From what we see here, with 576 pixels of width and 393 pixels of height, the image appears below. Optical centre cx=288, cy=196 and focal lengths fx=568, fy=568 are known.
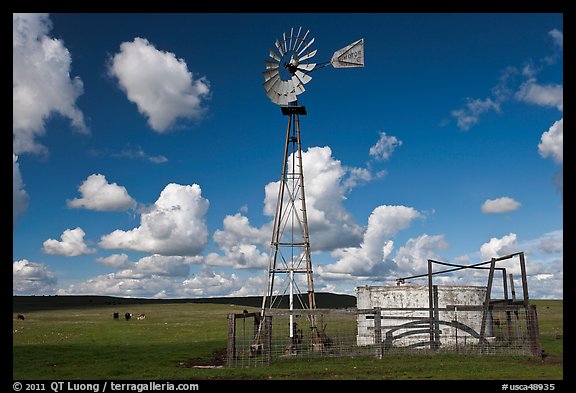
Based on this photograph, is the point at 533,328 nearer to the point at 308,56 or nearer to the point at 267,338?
the point at 267,338

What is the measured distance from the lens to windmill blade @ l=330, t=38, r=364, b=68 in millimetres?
33031

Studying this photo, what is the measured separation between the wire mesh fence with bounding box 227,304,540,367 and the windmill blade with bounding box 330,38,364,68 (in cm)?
1407

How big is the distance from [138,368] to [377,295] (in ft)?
51.8

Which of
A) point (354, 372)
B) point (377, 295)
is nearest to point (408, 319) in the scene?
point (377, 295)

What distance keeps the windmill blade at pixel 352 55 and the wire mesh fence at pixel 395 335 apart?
14.1 meters

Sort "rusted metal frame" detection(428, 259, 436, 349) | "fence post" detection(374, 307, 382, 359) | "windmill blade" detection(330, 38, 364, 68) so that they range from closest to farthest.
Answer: "fence post" detection(374, 307, 382, 359) < "rusted metal frame" detection(428, 259, 436, 349) < "windmill blade" detection(330, 38, 364, 68)

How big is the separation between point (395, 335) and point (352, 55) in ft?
55.2

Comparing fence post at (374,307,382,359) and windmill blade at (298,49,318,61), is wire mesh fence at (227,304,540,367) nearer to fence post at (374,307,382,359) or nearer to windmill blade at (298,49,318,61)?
fence post at (374,307,382,359)

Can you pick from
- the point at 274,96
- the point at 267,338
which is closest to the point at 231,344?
the point at 267,338

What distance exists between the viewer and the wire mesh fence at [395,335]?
2786 centimetres

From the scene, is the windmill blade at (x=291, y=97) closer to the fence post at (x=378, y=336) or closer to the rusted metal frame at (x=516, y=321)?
the fence post at (x=378, y=336)

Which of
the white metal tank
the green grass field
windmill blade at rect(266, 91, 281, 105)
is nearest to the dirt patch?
the green grass field
